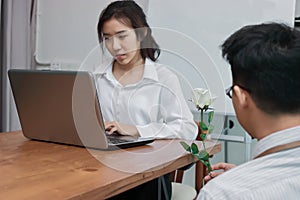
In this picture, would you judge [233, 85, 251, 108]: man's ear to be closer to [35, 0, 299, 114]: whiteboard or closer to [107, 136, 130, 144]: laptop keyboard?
[107, 136, 130, 144]: laptop keyboard

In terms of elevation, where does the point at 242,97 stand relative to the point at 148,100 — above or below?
above

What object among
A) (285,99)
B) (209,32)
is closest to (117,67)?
(209,32)

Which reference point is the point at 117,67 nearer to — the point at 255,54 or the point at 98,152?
the point at 98,152

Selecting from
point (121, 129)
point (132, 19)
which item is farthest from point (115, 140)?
point (132, 19)

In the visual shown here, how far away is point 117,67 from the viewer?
6.15ft

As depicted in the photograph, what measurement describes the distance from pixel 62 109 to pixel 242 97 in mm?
710

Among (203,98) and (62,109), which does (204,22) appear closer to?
(203,98)

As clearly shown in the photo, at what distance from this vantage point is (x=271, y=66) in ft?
2.44

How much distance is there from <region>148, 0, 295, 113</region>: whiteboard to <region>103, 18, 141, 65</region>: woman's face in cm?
37

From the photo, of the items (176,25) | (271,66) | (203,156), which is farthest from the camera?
(176,25)

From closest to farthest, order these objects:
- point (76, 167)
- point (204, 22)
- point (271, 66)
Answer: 1. point (271, 66)
2. point (76, 167)
3. point (204, 22)

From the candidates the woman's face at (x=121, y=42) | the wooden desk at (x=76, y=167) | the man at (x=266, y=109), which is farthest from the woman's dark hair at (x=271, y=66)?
the woman's face at (x=121, y=42)

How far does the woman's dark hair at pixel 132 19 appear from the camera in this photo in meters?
1.75

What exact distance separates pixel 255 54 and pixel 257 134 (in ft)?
0.52
